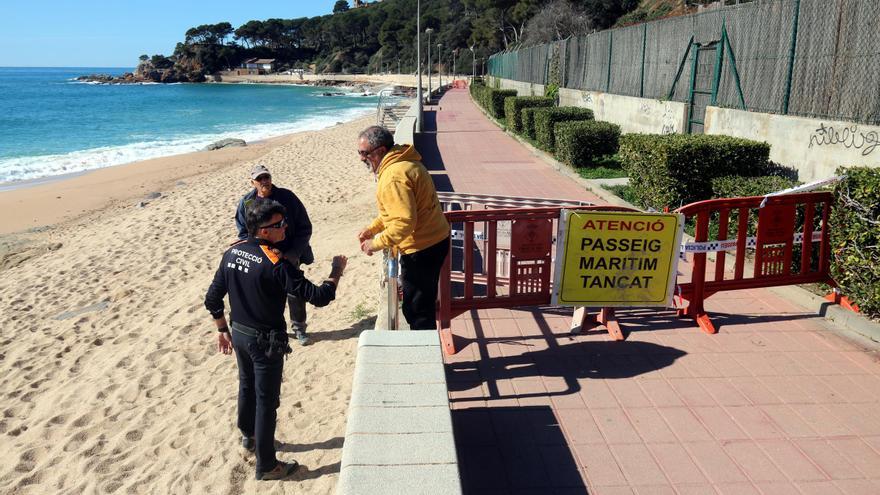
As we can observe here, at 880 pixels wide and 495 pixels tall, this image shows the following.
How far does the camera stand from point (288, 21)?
18425 cm

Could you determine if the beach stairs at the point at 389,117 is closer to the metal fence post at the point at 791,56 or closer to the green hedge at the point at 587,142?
the green hedge at the point at 587,142

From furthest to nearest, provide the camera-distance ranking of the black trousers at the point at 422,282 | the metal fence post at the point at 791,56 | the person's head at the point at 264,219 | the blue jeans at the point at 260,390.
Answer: the metal fence post at the point at 791,56 → the black trousers at the point at 422,282 → the blue jeans at the point at 260,390 → the person's head at the point at 264,219

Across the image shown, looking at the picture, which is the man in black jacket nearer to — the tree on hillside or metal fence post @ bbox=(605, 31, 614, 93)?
metal fence post @ bbox=(605, 31, 614, 93)

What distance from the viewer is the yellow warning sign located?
512 cm

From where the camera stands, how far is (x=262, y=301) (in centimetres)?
377

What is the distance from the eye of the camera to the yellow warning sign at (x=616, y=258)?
512 centimetres

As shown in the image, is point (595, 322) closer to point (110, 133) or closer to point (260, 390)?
point (260, 390)

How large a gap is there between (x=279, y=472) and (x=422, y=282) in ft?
5.02

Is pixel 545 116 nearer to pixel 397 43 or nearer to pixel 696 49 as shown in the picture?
pixel 696 49

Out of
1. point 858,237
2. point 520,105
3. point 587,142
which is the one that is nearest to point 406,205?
point 858,237

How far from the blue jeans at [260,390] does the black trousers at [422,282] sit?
96 cm

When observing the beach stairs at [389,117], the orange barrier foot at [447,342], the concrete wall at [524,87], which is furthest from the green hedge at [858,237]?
the beach stairs at [389,117]

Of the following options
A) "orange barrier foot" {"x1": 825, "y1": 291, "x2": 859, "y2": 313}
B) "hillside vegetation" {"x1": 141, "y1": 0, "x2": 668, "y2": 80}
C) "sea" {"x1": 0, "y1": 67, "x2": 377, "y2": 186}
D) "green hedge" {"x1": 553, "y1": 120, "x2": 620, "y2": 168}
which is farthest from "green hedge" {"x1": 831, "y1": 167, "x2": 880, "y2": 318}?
"hillside vegetation" {"x1": 141, "y1": 0, "x2": 668, "y2": 80}

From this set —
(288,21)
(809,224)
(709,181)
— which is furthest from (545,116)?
(288,21)
